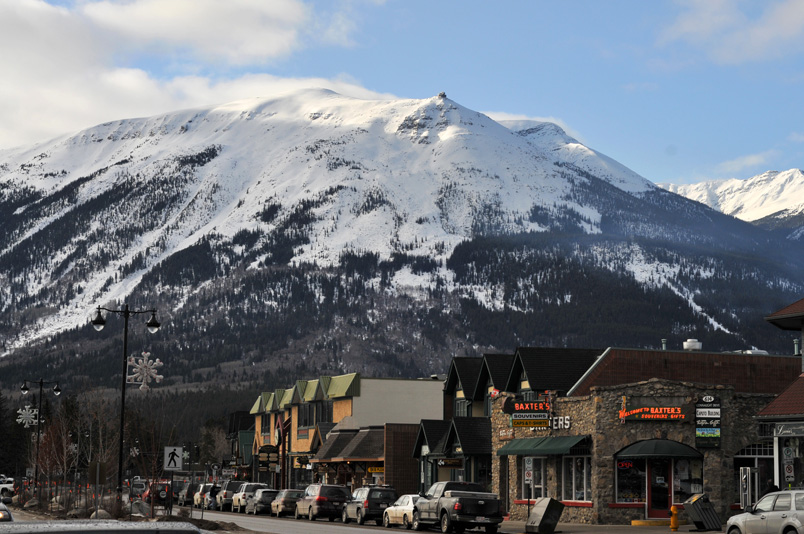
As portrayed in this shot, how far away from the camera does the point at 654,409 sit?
148 feet

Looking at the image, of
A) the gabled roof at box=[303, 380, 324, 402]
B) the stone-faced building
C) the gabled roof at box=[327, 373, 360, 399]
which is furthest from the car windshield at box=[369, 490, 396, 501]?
the gabled roof at box=[303, 380, 324, 402]

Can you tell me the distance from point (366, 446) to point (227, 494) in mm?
8933

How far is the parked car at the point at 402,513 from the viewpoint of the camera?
1764 inches

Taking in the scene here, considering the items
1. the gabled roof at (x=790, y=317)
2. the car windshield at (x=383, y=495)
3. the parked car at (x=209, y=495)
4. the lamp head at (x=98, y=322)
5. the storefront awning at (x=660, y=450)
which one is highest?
the gabled roof at (x=790, y=317)

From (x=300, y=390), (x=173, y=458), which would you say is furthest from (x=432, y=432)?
(x=300, y=390)

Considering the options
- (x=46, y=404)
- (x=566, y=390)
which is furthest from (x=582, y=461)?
(x=46, y=404)

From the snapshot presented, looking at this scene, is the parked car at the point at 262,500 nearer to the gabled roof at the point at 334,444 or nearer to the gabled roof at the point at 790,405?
the gabled roof at the point at 334,444

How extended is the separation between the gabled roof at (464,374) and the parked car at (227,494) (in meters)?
14.8

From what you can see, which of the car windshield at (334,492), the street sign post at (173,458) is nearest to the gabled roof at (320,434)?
the car windshield at (334,492)

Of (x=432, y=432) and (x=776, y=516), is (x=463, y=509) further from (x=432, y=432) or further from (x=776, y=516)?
(x=432, y=432)

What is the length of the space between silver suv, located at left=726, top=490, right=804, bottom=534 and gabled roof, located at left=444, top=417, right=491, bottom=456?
2897 cm

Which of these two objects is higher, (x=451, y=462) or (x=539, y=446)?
(x=539, y=446)

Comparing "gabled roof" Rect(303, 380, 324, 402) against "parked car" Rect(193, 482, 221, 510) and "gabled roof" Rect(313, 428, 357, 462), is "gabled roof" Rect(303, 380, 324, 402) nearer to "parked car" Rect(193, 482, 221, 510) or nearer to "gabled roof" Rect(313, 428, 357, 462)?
"gabled roof" Rect(313, 428, 357, 462)

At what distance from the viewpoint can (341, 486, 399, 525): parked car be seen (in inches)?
1961
